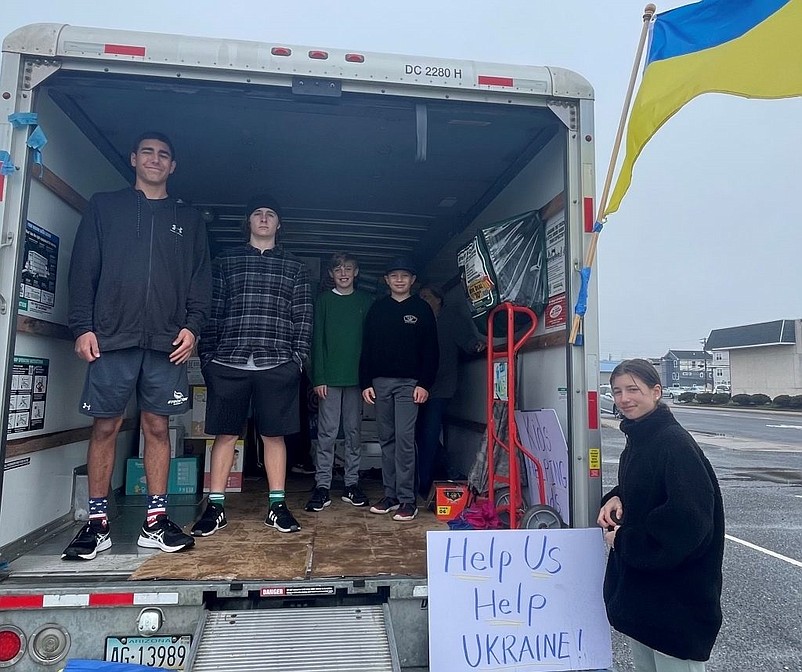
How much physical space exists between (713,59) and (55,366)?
3.24 m

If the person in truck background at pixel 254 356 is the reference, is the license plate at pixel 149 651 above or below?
below

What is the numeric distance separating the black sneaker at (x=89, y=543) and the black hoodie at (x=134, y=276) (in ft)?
2.60

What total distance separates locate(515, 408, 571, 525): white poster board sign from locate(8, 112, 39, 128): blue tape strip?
2578 millimetres

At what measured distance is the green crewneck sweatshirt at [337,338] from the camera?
13.0 feet

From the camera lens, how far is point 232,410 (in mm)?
3248

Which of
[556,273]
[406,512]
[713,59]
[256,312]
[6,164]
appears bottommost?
[406,512]

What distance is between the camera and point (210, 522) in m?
3.01

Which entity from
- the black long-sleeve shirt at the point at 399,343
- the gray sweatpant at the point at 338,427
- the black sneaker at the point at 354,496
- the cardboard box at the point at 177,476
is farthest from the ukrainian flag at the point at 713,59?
the cardboard box at the point at 177,476

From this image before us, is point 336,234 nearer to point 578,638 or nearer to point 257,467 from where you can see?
point 257,467

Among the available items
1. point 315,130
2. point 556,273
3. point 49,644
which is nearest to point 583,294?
point 556,273

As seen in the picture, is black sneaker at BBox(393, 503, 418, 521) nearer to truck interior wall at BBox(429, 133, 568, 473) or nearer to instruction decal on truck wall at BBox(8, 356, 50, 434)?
truck interior wall at BBox(429, 133, 568, 473)

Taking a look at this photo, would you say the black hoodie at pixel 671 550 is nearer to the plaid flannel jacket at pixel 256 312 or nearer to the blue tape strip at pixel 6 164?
the plaid flannel jacket at pixel 256 312

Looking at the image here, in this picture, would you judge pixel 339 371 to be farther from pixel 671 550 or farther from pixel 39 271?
pixel 671 550

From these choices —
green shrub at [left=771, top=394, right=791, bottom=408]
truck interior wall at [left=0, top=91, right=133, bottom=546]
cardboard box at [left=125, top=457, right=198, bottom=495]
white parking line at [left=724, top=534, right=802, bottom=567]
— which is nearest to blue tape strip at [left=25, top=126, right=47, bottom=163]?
truck interior wall at [left=0, top=91, right=133, bottom=546]
